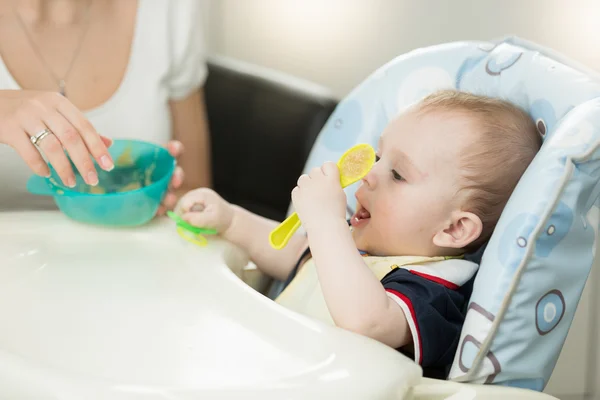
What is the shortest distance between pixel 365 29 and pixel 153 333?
3.85 ft

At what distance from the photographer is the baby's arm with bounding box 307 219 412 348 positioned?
768 mm

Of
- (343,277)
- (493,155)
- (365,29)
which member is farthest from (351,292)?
(365,29)

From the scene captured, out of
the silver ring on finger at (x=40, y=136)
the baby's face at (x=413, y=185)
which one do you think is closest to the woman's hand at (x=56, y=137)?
the silver ring on finger at (x=40, y=136)

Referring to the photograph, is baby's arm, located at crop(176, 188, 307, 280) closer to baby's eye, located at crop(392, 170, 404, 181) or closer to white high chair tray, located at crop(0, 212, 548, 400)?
white high chair tray, located at crop(0, 212, 548, 400)

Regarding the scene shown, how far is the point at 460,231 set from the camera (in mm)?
886

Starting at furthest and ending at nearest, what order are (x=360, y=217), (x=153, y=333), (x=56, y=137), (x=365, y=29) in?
(x=365, y=29) → (x=360, y=217) → (x=56, y=137) → (x=153, y=333)

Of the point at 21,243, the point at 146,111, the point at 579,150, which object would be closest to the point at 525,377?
the point at 579,150

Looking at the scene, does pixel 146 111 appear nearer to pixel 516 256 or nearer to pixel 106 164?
pixel 106 164

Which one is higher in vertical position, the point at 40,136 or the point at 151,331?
the point at 40,136

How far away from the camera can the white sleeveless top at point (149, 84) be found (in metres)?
1.15

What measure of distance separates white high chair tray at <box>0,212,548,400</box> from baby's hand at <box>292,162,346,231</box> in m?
0.11

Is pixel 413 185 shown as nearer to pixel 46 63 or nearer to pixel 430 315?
pixel 430 315

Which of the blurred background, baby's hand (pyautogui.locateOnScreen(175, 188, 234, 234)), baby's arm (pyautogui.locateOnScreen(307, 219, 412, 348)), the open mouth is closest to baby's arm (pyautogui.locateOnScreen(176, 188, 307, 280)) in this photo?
baby's hand (pyautogui.locateOnScreen(175, 188, 234, 234))

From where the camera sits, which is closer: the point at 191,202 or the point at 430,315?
the point at 430,315
